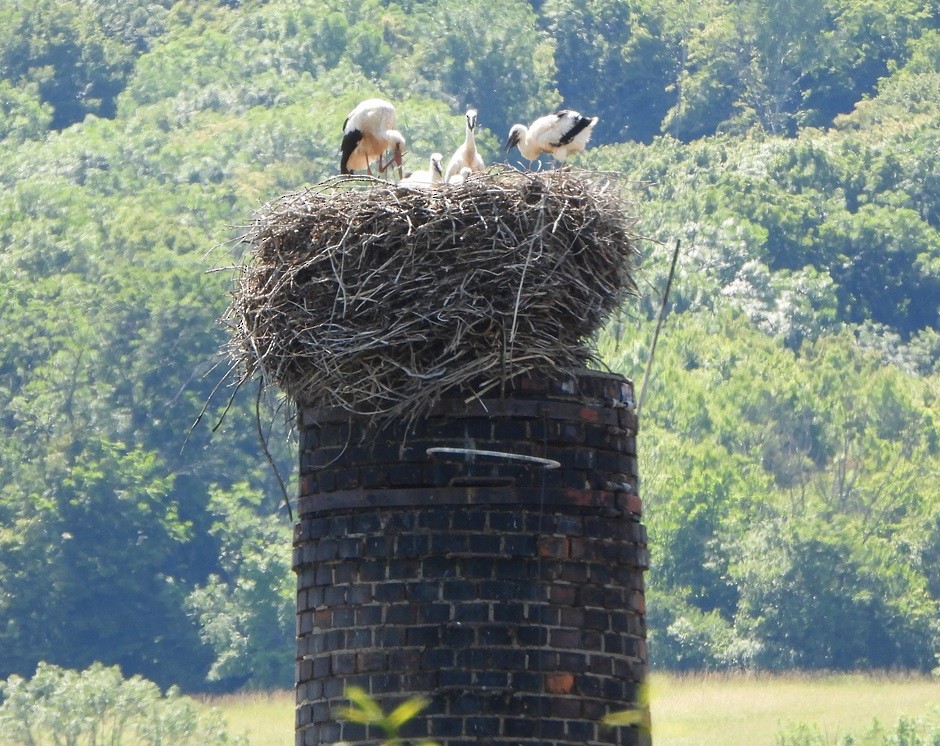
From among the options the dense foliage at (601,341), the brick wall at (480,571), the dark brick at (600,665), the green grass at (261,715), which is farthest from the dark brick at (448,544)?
the green grass at (261,715)

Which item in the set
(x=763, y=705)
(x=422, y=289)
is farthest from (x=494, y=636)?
(x=763, y=705)

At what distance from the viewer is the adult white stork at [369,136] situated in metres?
17.5

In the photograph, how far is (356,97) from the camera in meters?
121

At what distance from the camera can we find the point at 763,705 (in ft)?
224

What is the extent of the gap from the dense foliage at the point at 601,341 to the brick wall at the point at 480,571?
49.8 metres

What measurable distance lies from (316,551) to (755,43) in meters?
133

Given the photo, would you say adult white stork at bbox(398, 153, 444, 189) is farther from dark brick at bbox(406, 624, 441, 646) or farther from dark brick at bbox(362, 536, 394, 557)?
dark brick at bbox(406, 624, 441, 646)

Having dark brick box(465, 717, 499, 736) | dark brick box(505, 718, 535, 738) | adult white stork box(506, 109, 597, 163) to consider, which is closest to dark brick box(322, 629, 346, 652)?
dark brick box(465, 717, 499, 736)

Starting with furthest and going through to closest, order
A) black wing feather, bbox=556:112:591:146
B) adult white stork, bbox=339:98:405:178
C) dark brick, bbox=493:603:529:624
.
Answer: black wing feather, bbox=556:112:591:146, adult white stork, bbox=339:98:405:178, dark brick, bbox=493:603:529:624

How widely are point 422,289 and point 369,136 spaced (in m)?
5.81

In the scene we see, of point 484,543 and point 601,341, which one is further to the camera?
point 601,341

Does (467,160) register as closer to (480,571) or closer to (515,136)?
(515,136)

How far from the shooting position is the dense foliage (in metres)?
82.4

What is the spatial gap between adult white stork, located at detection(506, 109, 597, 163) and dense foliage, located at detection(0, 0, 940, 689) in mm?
43117
